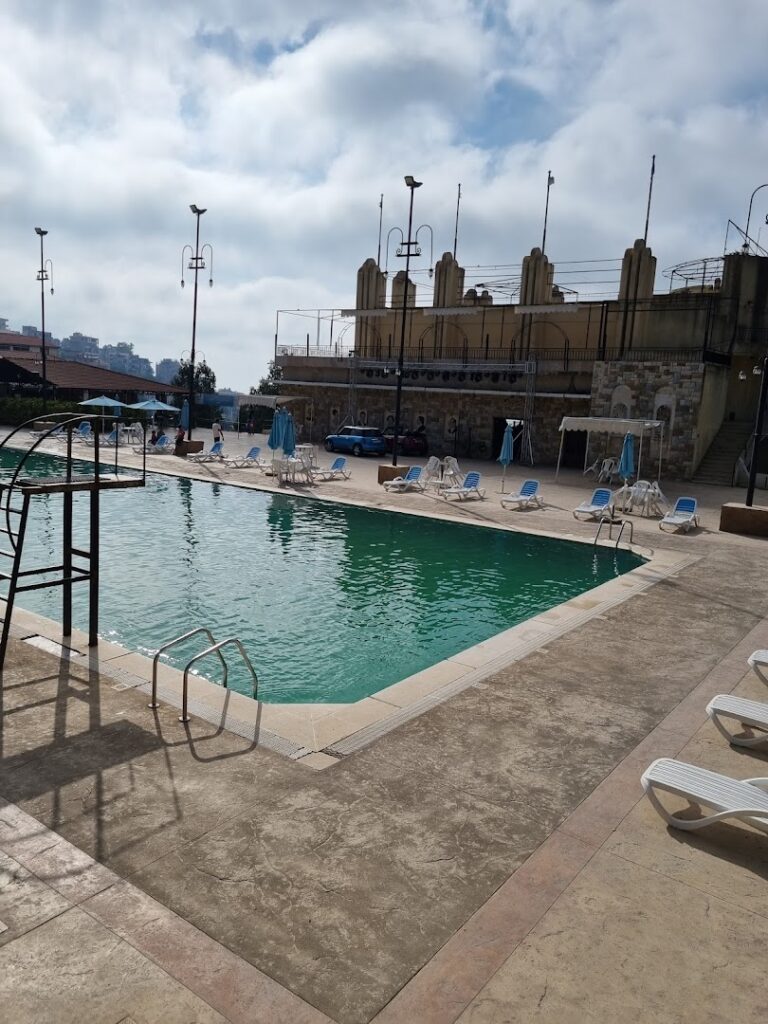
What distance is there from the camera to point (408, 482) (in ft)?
77.8

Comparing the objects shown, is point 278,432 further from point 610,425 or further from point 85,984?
point 85,984

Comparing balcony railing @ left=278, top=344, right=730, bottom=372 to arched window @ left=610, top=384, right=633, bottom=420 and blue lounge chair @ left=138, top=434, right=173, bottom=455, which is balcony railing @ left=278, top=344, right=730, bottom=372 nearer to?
arched window @ left=610, top=384, right=633, bottom=420

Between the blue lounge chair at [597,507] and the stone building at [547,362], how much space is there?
30.6 ft

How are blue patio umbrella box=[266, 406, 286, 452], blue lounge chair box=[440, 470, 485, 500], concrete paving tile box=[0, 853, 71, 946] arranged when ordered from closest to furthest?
1. concrete paving tile box=[0, 853, 71, 946]
2. blue lounge chair box=[440, 470, 485, 500]
3. blue patio umbrella box=[266, 406, 286, 452]

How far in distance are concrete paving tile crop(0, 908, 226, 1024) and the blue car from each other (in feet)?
104

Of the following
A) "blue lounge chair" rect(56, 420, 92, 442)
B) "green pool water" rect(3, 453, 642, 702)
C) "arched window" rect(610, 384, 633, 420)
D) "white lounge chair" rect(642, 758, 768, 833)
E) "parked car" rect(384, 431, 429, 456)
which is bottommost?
"green pool water" rect(3, 453, 642, 702)

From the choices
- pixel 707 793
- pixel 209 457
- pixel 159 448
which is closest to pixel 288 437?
pixel 209 457

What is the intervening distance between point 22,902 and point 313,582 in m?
9.02

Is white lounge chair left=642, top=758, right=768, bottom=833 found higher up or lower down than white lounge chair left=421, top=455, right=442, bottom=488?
lower down

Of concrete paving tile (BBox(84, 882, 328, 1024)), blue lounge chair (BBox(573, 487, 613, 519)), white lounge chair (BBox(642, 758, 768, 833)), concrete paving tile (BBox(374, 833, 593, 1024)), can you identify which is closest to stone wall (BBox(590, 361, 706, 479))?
blue lounge chair (BBox(573, 487, 613, 519))

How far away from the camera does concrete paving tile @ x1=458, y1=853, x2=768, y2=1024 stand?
3.50 m

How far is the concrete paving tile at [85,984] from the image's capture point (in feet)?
11.0

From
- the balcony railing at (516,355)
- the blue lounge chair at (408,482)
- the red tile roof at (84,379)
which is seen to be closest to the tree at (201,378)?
the red tile roof at (84,379)

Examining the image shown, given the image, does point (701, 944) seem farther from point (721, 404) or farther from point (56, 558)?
point (721, 404)
